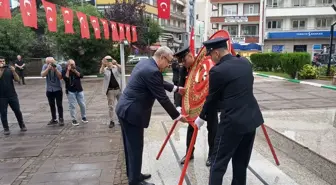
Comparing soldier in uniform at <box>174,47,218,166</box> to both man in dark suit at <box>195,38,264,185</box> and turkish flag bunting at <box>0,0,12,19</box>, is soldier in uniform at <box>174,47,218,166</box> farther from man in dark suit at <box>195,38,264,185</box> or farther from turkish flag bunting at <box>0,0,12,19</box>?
turkish flag bunting at <box>0,0,12,19</box>

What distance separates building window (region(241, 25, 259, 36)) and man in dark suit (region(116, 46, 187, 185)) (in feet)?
142

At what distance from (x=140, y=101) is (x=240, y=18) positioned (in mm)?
42964

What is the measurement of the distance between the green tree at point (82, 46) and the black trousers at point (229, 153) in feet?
58.0

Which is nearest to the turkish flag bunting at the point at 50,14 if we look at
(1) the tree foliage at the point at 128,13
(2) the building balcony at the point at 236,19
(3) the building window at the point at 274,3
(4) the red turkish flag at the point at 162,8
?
(4) the red turkish flag at the point at 162,8

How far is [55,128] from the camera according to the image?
7152mm

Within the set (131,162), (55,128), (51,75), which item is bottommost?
(55,128)

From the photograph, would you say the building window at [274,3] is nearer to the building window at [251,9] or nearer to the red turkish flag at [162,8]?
the building window at [251,9]

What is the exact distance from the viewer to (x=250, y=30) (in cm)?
4422

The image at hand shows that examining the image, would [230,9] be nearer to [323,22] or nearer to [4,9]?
[323,22]

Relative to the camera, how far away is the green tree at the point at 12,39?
18031 mm

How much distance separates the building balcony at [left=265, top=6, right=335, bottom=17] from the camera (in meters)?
38.8

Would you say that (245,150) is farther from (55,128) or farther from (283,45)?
(283,45)

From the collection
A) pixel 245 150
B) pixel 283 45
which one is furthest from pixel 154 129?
pixel 283 45

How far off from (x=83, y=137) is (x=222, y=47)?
14.1 ft
